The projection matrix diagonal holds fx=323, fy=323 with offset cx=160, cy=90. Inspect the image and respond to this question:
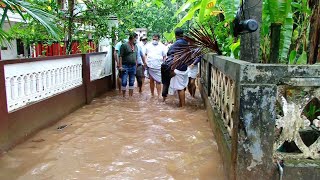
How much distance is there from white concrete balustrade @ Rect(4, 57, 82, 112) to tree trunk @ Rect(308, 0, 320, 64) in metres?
3.77

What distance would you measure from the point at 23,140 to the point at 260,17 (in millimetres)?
3580

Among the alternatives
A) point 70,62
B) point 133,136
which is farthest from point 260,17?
point 70,62

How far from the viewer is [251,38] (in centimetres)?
360

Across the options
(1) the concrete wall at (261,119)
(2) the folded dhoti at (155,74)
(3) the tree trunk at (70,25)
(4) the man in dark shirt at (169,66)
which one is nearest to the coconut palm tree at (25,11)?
(1) the concrete wall at (261,119)

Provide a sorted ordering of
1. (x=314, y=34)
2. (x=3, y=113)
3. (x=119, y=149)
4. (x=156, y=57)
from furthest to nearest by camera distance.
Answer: (x=156, y=57)
(x=119, y=149)
(x=3, y=113)
(x=314, y=34)

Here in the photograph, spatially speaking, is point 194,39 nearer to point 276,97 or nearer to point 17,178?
point 276,97

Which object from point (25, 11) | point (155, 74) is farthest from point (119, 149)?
point (155, 74)

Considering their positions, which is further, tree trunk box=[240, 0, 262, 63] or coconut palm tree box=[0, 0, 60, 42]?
tree trunk box=[240, 0, 262, 63]

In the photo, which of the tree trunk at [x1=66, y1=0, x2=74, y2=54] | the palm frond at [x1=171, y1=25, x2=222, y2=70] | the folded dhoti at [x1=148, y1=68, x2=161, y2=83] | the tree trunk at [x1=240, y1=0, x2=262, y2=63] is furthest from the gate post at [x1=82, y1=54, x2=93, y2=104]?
the tree trunk at [x1=240, y1=0, x2=262, y2=63]

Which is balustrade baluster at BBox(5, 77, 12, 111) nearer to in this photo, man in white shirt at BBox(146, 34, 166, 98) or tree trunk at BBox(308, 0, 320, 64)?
tree trunk at BBox(308, 0, 320, 64)

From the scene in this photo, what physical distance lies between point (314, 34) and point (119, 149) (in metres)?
2.74

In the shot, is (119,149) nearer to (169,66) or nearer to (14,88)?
(14,88)

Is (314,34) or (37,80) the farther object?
(37,80)

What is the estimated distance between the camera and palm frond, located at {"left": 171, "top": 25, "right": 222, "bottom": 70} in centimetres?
552
